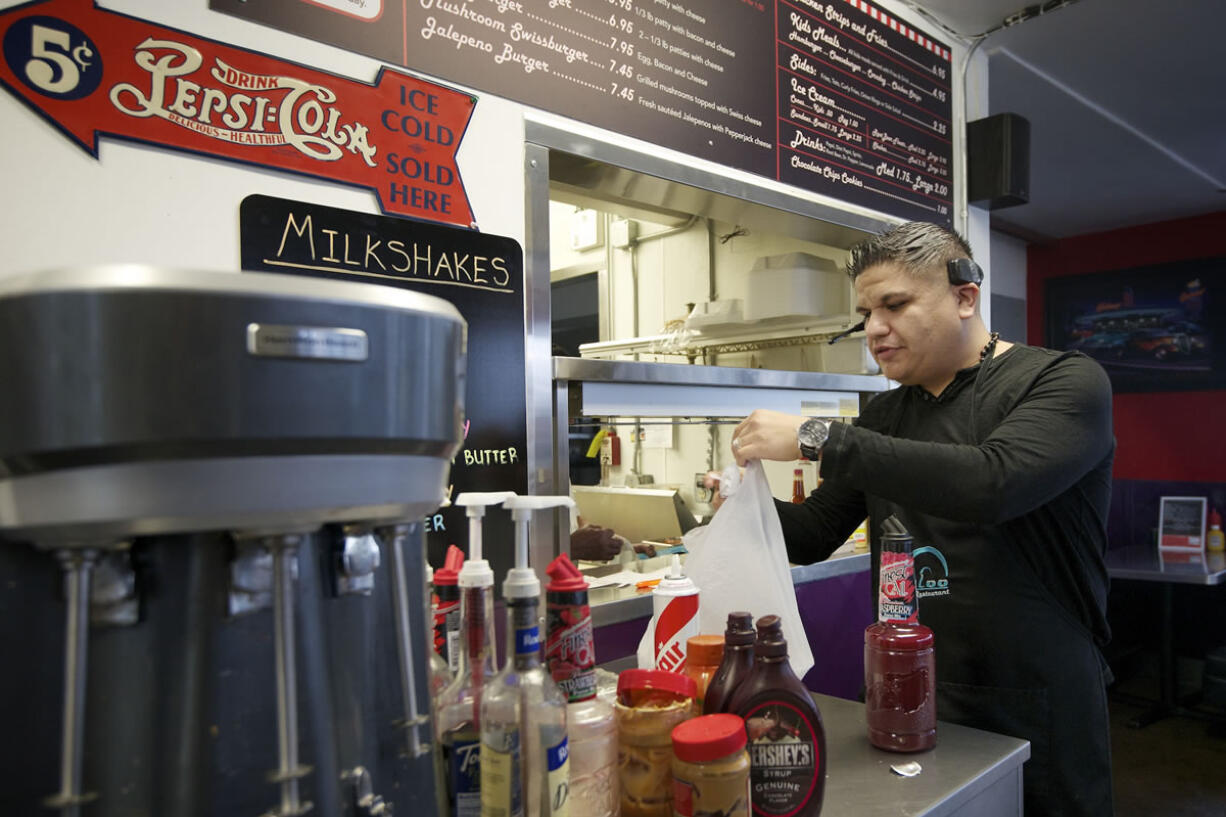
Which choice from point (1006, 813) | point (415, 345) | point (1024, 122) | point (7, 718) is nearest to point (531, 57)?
point (415, 345)

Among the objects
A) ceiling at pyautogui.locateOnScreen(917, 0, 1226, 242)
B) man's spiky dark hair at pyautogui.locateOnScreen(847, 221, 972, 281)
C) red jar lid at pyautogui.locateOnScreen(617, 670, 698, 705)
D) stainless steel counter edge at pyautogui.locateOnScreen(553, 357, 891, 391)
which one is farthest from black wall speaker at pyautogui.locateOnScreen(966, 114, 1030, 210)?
red jar lid at pyautogui.locateOnScreen(617, 670, 698, 705)

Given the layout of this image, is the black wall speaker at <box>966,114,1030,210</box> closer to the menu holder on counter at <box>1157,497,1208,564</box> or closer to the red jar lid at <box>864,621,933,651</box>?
the red jar lid at <box>864,621,933,651</box>

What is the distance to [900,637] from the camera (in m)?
1.25

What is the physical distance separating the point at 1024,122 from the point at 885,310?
1.60 m

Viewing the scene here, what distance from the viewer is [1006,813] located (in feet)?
4.10

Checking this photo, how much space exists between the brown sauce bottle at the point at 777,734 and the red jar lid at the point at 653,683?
0.06m

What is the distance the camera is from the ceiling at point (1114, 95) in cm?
277

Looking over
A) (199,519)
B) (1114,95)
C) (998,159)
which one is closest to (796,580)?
(998,159)

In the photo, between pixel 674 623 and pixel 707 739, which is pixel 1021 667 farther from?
pixel 707 739

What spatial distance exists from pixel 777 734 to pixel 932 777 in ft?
1.23

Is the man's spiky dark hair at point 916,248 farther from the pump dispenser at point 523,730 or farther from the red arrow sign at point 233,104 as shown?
the pump dispenser at point 523,730

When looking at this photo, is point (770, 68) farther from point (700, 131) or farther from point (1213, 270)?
point (1213, 270)

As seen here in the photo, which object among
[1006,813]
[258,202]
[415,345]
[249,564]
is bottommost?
[1006,813]

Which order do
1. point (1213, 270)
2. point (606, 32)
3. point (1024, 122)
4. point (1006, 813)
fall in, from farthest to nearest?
point (1213, 270)
point (1024, 122)
point (606, 32)
point (1006, 813)
